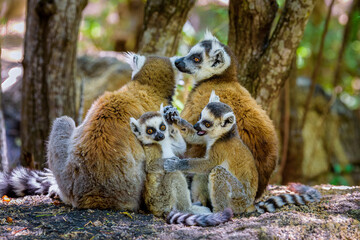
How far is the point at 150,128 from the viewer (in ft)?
15.5

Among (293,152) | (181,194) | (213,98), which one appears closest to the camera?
(181,194)

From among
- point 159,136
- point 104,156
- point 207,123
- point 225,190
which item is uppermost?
point 207,123

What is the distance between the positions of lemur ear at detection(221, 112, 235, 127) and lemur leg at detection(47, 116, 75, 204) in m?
1.85

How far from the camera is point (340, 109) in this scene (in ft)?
40.4

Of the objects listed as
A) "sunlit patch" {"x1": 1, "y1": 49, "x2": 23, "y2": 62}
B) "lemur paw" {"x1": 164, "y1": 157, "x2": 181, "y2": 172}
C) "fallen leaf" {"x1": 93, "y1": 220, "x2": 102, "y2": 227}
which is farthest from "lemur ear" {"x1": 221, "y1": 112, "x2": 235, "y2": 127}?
"sunlit patch" {"x1": 1, "y1": 49, "x2": 23, "y2": 62}

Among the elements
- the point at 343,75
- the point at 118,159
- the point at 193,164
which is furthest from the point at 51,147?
the point at 343,75

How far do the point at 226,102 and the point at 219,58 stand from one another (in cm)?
73

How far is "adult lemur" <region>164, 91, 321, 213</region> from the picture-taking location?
4551mm

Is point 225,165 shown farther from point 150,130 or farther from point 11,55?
point 11,55

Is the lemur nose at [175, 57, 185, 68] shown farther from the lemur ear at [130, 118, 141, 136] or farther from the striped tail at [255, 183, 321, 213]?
the striped tail at [255, 183, 321, 213]

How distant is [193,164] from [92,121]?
1.34 meters

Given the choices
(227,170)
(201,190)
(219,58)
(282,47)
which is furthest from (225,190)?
(282,47)

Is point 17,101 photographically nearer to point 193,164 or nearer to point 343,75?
point 193,164

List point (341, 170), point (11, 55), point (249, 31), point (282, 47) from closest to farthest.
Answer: point (282, 47) → point (249, 31) → point (341, 170) → point (11, 55)
